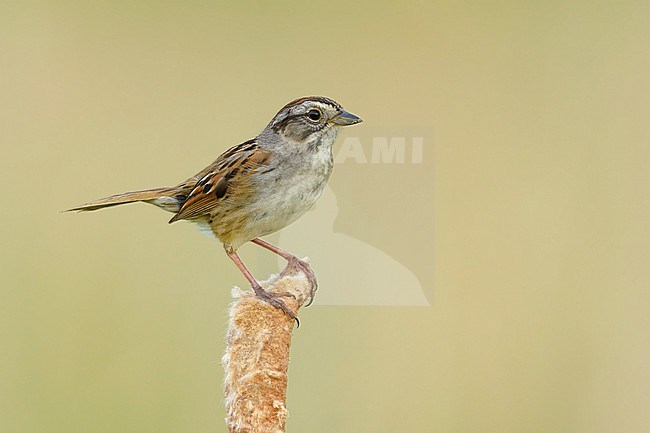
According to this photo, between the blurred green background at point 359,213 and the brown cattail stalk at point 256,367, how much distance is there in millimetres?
1645

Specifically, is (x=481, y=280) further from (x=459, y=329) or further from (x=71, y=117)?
(x=71, y=117)

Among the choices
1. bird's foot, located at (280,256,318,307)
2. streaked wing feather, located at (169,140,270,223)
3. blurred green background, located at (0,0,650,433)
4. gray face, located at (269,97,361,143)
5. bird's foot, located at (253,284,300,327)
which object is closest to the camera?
bird's foot, located at (253,284,300,327)

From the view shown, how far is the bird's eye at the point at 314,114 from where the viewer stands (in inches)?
109

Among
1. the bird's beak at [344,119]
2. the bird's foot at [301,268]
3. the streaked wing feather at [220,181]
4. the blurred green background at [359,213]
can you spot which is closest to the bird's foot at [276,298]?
the bird's foot at [301,268]

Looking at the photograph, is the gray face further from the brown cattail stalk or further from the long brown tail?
the brown cattail stalk

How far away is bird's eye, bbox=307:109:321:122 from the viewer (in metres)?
2.76

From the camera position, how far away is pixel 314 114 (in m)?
2.77

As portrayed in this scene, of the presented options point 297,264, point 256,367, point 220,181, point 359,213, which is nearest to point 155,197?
point 220,181

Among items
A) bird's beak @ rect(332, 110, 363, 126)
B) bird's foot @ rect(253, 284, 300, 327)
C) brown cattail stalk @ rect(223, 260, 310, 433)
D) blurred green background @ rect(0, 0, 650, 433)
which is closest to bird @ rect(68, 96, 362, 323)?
bird's beak @ rect(332, 110, 363, 126)

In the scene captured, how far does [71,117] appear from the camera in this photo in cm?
486

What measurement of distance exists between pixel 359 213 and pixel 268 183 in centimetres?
125

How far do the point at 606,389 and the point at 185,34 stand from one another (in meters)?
3.04

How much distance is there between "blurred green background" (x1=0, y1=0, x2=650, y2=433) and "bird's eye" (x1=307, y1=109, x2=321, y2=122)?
0.72 meters

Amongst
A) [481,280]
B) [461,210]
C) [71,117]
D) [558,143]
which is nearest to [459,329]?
[481,280]
